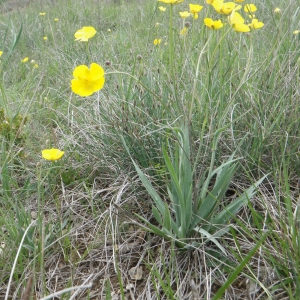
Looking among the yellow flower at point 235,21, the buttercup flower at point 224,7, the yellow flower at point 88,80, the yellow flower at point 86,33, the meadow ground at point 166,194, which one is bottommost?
the meadow ground at point 166,194

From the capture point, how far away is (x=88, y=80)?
3.44 ft

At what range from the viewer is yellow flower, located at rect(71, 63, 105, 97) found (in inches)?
40.4

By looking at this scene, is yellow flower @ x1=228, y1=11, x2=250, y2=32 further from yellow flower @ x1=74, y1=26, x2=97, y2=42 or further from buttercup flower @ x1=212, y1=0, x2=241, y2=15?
yellow flower @ x1=74, y1=26, x2=97, y2=42

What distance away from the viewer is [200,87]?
5.19 ft

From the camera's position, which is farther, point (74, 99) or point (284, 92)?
point (74, 99)

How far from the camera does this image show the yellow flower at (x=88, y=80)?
1.03 m

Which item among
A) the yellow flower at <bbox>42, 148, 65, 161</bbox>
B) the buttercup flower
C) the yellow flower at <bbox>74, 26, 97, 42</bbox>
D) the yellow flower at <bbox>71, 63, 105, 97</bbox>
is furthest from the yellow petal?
the buttercup flower

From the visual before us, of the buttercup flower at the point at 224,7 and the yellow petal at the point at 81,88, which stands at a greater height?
the buttercup flower at the point at 224,7

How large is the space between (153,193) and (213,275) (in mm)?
278

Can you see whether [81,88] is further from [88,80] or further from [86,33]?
[86,33]

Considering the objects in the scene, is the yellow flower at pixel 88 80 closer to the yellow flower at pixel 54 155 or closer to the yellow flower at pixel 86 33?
the yellow flower at pixel 54 155

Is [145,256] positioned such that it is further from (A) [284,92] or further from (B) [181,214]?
(A) [284,92]

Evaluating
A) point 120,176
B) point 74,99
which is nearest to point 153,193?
point 120,176

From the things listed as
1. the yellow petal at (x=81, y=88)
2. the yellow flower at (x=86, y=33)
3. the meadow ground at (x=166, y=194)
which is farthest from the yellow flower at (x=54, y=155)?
the yellow flower at (x=86, y=33)
